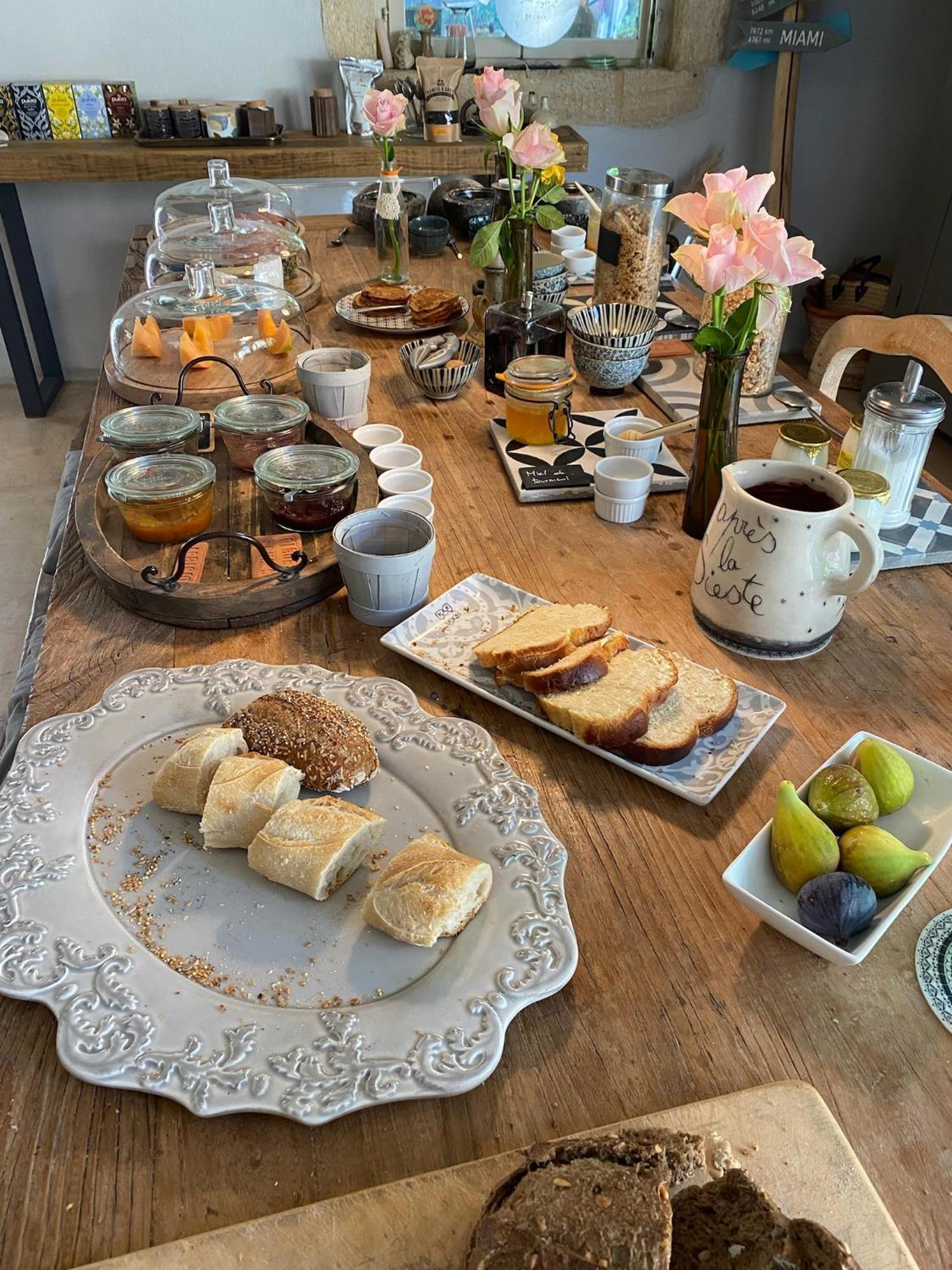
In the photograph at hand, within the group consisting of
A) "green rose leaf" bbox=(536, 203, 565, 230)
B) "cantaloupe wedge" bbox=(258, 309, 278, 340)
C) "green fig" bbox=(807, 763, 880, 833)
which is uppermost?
"green rose leaf" bbox=(536, 203, 565, 230)

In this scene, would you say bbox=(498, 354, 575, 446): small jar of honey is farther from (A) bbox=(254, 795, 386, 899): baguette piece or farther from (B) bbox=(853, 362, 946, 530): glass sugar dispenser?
(A) bbox=(254, 795, 386, 899): baguette piece

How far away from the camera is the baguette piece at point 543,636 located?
3.48ft

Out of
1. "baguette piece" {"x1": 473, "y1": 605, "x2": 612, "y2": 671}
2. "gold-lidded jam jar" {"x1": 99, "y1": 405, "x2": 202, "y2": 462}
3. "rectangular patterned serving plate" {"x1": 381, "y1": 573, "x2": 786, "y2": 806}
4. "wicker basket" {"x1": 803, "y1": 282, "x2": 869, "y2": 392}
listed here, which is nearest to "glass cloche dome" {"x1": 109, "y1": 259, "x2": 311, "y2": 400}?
"gold-lidded jam jar" {"x1": 99, "y1": 405, "x2": 202, "y2": 462}

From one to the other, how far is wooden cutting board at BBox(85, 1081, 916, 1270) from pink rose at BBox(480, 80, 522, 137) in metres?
1.67

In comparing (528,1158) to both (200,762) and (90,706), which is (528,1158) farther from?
(90,706)

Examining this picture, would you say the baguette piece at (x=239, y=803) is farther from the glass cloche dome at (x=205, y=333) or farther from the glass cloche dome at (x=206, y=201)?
the glass cloche dome at (x=206, y=201)

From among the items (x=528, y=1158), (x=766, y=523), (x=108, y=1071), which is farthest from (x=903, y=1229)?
(x=766, y=523)

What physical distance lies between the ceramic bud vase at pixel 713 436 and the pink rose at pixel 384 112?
1.14 metres

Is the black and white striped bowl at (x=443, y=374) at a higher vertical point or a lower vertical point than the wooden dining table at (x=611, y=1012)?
higher

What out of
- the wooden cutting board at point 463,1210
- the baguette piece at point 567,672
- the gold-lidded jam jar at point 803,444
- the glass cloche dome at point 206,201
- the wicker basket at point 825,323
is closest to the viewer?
the wooden cutting board at point 463,1210

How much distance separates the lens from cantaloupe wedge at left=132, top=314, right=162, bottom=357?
1.76 m

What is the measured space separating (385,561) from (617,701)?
1.10 feet

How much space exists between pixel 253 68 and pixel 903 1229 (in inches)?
160

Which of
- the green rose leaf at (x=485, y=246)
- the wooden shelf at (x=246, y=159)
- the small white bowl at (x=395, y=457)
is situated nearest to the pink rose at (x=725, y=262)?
the small white bowl at (x=395, y=457)
